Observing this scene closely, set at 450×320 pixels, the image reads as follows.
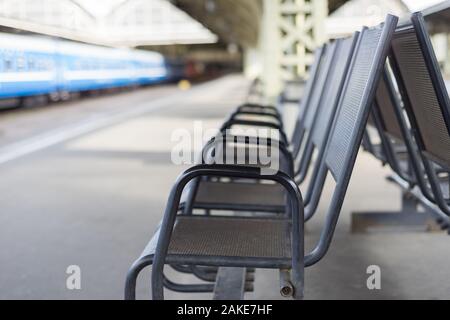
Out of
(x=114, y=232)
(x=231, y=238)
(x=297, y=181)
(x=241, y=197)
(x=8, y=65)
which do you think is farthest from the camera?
(x=8, y=65)

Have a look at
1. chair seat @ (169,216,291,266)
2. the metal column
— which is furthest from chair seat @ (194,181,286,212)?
the metal column

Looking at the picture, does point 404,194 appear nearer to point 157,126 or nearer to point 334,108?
point 334,108

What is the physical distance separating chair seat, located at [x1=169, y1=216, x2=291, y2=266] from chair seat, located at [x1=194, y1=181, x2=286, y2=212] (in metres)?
0.47

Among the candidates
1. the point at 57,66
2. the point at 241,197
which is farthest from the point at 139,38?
the point at 241,197

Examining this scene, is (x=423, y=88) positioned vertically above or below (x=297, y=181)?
above

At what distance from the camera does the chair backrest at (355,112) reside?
1.94 m

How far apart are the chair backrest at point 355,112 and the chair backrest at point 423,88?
0.14m

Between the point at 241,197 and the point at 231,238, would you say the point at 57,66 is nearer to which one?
the point at 241,197

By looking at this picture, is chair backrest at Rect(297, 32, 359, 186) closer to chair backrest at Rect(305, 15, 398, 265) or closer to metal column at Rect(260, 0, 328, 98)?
chair backrest at Rect(305, 15, 398, 265)

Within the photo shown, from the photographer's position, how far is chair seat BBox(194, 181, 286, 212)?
3.00 metres

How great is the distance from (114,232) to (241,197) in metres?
1.63

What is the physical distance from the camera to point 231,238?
2211 millimetres

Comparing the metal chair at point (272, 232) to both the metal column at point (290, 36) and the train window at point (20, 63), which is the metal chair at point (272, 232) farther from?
the train window at point (20, 63)

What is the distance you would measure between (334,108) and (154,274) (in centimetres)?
123
